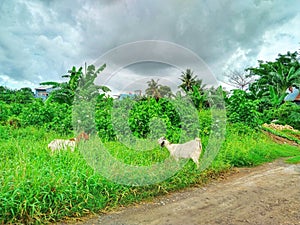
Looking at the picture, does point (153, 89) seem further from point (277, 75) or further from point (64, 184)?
point (277, 75)

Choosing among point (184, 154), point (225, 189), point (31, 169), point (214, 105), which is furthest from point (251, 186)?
point (214, 105)

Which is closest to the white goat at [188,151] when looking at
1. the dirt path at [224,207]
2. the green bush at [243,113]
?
the dirt path at [224,207]

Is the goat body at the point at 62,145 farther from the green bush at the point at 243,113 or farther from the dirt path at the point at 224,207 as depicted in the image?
the green bush at the point at 243,113

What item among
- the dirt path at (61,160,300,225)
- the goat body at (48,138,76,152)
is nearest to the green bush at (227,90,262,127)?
the dirt path at (61,160,300,225)

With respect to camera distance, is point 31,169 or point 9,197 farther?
point 31,169

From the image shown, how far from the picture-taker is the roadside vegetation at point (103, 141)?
9.36 ft

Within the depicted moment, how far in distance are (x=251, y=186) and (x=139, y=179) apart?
175 cm

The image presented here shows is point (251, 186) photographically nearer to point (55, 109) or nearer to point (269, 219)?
point (269, 219)

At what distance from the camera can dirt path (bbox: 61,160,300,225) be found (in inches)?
113

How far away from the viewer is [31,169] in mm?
3314

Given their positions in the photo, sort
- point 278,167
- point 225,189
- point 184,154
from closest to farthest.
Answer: point 225,189, point 184,154, point 278,167

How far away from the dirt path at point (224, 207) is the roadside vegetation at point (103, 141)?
0.71ft

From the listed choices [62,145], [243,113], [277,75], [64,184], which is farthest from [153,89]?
[277,75]

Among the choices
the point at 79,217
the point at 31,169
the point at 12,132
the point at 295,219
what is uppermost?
the point at 12,132
